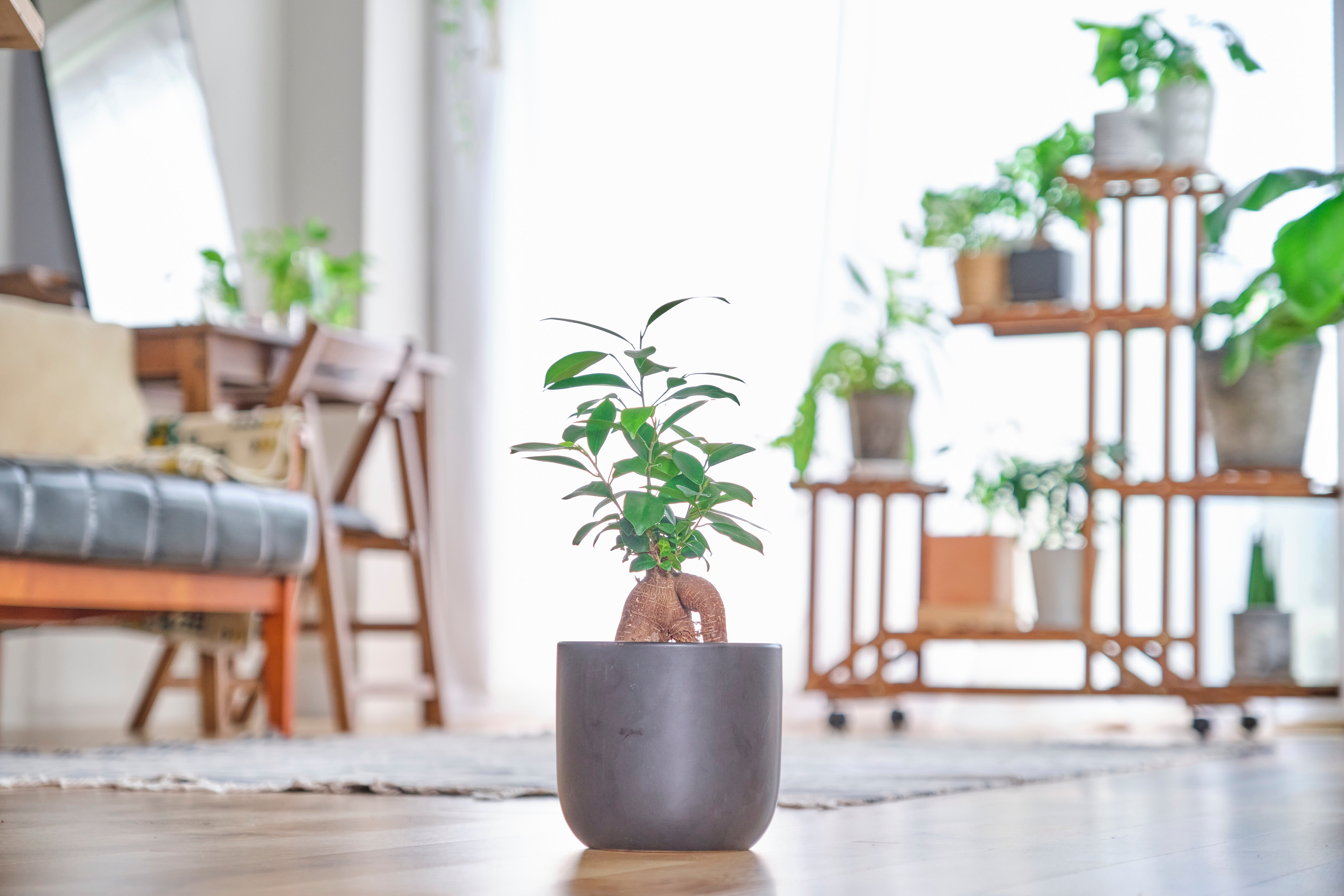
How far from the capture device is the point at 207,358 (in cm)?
293

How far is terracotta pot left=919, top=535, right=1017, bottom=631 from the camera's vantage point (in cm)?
328

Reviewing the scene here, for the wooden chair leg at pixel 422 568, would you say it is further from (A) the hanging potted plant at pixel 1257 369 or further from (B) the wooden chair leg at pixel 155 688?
Result: (A) the hanging potted plant at pixel 1257 369

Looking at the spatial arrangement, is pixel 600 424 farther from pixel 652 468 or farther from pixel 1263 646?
pixel 1263 646

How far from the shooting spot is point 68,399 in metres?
2.93

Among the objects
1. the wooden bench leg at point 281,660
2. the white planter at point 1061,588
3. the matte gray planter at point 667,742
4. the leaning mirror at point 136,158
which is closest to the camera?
the matte gray planter at point 667,742

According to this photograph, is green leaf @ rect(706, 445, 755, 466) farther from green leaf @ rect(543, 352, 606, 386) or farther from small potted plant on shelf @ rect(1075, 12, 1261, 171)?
small potted plant on shelf @ rect(1075, 12, 1261, 171)

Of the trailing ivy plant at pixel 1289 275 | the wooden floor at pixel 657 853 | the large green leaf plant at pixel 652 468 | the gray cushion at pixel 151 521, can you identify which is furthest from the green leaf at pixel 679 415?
the gray cushion at pixel 151 521

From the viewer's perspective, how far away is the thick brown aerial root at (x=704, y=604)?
3.91 feet

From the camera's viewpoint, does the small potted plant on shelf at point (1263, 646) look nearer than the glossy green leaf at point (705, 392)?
No

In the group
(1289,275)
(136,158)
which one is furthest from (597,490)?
(136,158)

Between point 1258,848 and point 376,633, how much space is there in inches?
113

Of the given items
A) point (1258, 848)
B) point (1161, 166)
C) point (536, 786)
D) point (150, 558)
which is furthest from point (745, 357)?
point (1258, 848)

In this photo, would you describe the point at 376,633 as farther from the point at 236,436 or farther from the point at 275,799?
the point at 275,799

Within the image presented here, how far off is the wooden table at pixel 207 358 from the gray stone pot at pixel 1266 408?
188 centimetres
